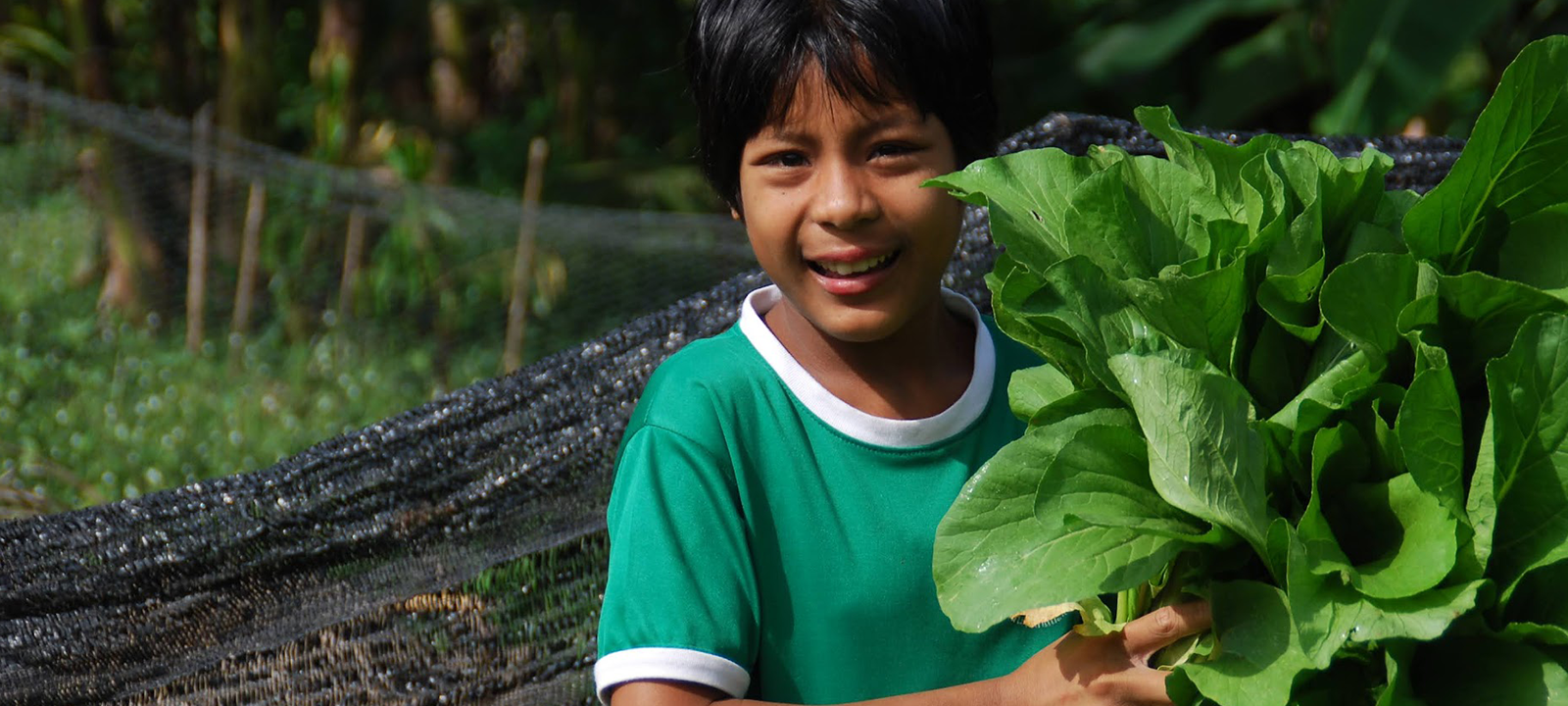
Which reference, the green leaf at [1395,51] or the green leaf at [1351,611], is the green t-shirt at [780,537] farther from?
the green leaf at [1395,51]

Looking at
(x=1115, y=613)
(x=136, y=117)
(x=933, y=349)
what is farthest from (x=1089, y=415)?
(x=136, y=117)

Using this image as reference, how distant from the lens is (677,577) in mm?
1449

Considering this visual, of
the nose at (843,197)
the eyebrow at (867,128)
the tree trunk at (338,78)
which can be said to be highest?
the eyebrow at (867,128)

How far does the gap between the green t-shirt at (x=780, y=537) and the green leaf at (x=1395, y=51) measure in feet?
17.8

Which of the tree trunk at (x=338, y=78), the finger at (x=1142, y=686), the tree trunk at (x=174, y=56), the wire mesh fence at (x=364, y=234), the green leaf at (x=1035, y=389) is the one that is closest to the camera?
Result: the finger at (x=1142, y=686)

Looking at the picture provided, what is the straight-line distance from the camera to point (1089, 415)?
4.39 feet

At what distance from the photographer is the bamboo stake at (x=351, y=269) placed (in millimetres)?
6584

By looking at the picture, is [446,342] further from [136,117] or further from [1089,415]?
[1089,415]

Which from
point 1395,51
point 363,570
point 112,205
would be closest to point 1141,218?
point 363,570

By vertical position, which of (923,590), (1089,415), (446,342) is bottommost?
(446,342)

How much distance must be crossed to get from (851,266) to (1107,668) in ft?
1.54

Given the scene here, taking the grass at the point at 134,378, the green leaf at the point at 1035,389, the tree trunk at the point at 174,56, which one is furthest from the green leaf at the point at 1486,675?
the tree trunk at the point at 174,56

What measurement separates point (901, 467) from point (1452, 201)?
602 millimetres

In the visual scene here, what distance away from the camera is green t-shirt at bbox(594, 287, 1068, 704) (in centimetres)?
146
